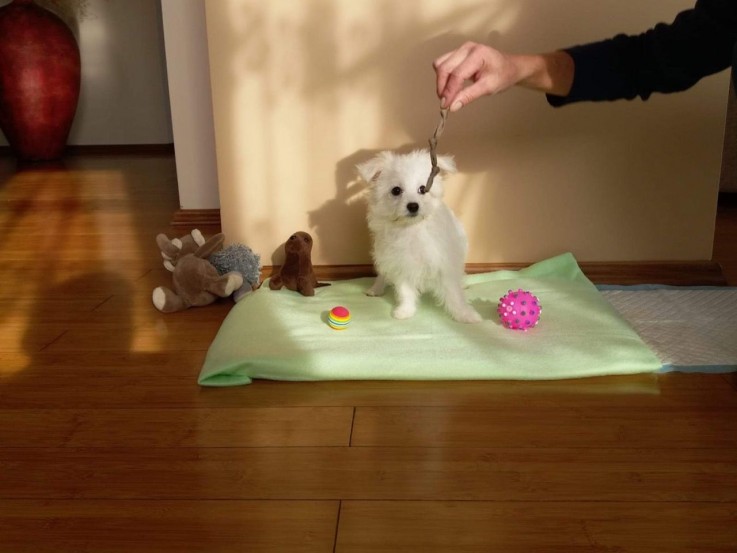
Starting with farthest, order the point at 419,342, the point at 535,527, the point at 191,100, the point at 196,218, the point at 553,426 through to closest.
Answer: the point at 196,218
the point at 191,100
the point at 419,342
the point at 553,426
the point at 535,527

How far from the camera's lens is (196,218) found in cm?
269

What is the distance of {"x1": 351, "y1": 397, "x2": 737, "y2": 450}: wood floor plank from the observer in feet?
3.84

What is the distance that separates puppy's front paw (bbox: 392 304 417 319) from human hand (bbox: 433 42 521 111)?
524 millimetres

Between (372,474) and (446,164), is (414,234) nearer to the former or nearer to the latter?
(446,164)

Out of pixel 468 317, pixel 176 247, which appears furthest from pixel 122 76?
pixel 468 317

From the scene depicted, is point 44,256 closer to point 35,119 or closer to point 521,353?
point 521,353

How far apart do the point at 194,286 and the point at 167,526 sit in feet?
3.10

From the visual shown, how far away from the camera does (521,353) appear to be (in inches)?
57.7

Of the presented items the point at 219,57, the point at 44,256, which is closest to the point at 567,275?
the point at 219,57

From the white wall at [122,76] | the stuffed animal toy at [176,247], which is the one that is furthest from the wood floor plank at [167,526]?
the white wall at [122,76]

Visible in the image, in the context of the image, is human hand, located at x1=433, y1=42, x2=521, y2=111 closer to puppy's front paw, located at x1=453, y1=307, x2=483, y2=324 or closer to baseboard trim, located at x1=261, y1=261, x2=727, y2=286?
puppy's front paw, located at x1=453, y1=307, x2=483, y2=324

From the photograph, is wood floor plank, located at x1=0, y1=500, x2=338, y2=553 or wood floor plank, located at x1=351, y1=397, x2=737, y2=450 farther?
wood floor plank, located at x1=351, y1=397, x2=737, y2=450

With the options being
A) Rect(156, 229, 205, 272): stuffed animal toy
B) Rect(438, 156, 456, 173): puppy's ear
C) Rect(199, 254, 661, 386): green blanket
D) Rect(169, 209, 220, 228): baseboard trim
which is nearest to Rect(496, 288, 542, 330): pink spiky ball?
Rect(199, 254, 661, 386): green blanket

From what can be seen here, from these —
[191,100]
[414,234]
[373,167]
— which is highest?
[191,100]
